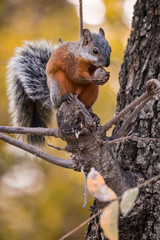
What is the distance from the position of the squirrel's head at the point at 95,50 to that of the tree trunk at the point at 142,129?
192 millimetres

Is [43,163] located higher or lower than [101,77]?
lower

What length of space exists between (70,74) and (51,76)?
0.43 ft

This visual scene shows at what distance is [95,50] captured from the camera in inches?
79.1

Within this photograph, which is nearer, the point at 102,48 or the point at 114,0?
the point at 102,48

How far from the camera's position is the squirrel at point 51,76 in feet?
6.75

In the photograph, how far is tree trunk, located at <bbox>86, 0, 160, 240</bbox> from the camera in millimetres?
1657

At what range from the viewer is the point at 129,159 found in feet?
6.01

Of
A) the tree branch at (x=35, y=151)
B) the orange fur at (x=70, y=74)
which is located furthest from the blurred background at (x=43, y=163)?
the tree branch at (x=35, y=151)

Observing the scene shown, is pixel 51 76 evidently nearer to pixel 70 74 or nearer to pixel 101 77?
pixel 70 74

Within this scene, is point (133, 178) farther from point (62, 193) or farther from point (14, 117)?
point (62, 193)

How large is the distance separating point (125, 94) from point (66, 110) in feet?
1.80

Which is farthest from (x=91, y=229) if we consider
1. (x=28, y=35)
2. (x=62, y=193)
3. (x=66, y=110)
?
(x=28, y=35)

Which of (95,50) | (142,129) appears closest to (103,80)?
(95,50)

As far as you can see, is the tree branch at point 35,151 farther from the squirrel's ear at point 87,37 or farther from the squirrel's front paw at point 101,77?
the squirrel's ear at point 87,37
